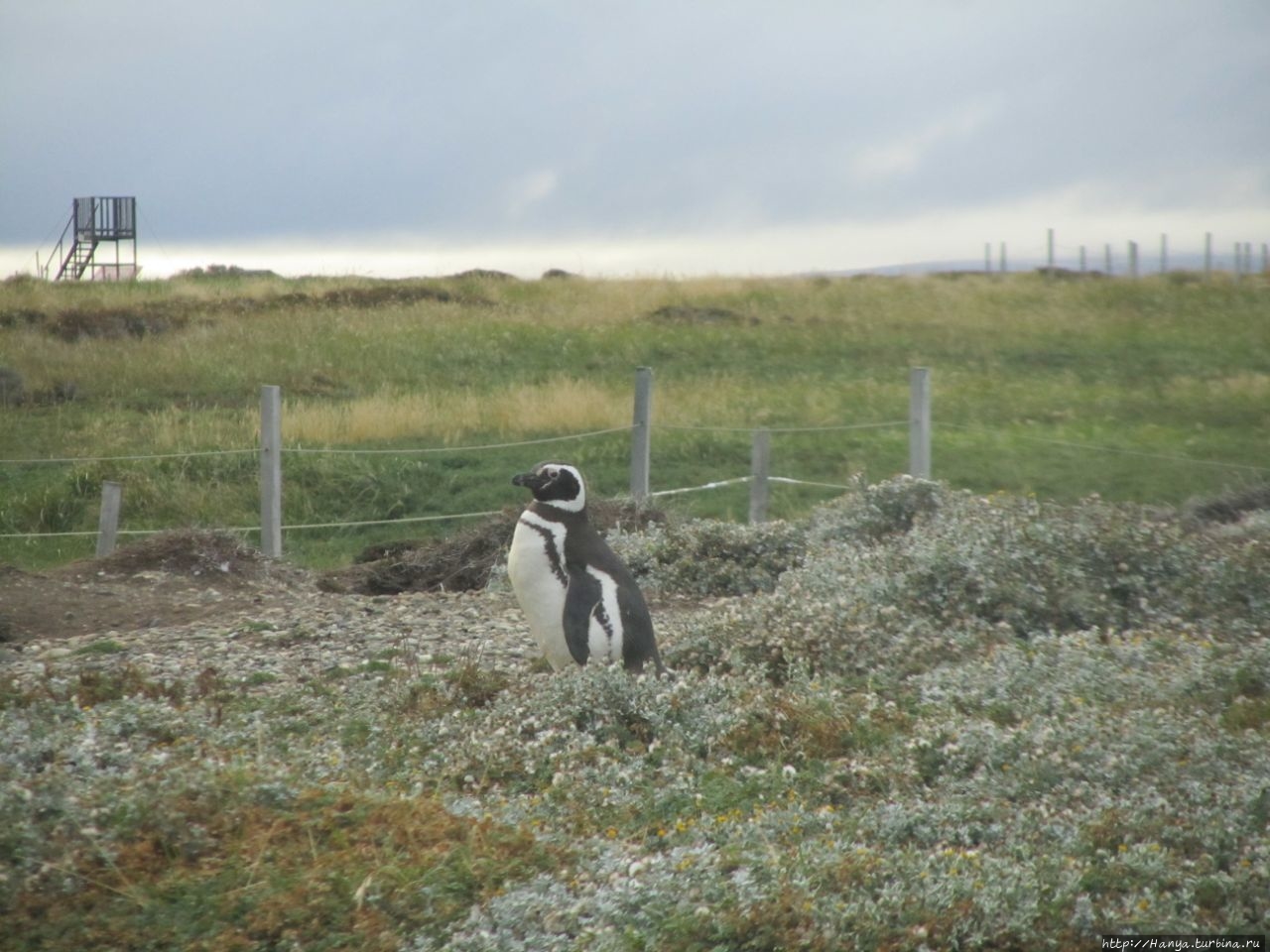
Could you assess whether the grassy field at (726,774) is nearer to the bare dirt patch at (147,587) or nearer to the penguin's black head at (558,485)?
the bare dirt patch at (147,587)

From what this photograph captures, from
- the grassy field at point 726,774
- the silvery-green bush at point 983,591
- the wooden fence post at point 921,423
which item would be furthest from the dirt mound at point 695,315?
the grassy field at point 726,774

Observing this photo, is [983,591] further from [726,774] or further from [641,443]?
[641,443]

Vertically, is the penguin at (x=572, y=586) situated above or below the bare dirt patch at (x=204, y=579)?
above

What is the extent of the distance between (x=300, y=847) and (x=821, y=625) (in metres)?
3.72

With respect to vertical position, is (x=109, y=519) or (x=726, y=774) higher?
(x=109, y=519)

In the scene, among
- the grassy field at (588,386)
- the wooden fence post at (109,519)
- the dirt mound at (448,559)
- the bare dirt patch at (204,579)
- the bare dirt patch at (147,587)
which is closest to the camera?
the bare dirt patch at (147,587)

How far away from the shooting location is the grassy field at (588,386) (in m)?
14.9

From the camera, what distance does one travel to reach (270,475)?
1113 cm

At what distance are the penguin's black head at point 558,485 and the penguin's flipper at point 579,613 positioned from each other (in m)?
0.44

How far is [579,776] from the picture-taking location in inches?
204

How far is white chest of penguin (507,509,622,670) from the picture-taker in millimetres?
6500

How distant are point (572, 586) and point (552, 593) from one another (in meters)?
0.12

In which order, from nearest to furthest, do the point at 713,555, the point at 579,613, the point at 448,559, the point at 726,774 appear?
the point at 726,774 < the point at 579,613 < the point at 713,555 < the point at 448,559

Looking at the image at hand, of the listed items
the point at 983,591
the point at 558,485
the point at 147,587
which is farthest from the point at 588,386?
the point at 558,485
